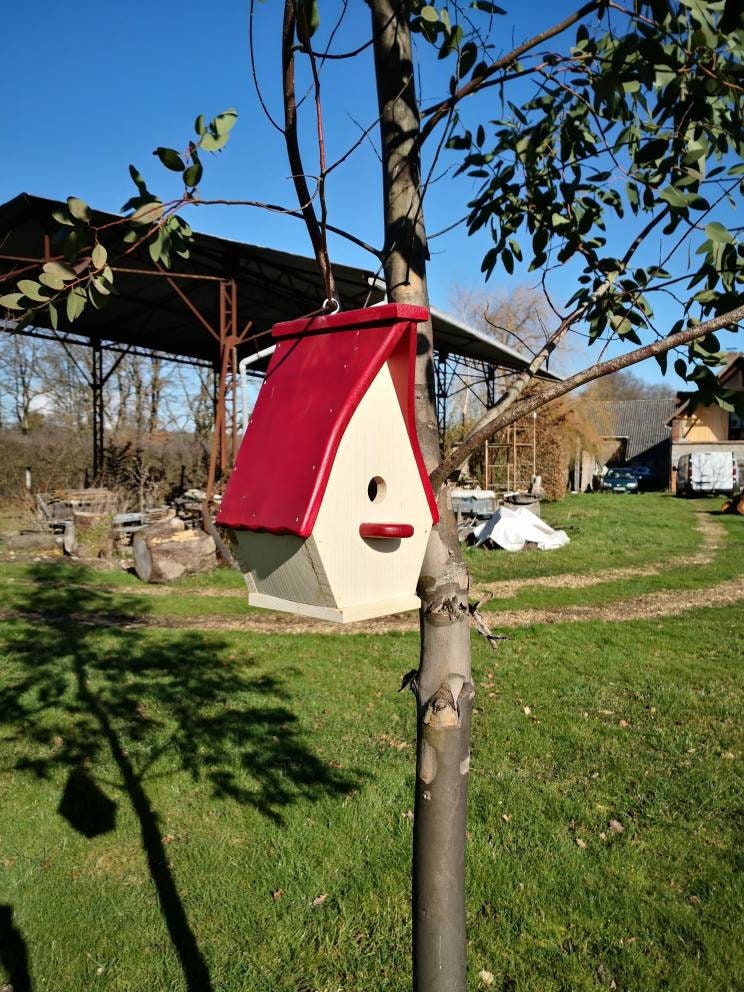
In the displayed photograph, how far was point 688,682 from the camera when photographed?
20.1 ft

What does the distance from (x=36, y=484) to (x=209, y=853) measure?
65.6 feet

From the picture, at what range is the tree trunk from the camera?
5.33ft

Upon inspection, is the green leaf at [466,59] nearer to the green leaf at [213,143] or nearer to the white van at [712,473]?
the green leaf at [213,143]

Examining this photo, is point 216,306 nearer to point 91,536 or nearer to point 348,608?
point 91,536

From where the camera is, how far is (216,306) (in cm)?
1566

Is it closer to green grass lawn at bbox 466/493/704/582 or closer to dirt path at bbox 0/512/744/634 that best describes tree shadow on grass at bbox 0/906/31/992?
dirt path at bbox 0/512/744/634

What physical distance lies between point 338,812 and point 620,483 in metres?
35.0

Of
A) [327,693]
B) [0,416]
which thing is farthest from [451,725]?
[0,416]

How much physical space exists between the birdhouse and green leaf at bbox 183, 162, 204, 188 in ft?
1.63

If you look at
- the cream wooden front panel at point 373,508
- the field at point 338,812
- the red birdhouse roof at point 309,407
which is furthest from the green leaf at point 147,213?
the field at point 338,812

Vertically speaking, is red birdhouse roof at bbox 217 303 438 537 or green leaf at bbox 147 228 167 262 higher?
green leaf at bbox 147 228 167 262

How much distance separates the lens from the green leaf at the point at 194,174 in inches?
52.0

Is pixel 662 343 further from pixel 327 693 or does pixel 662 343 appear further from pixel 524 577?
pixel 524 577

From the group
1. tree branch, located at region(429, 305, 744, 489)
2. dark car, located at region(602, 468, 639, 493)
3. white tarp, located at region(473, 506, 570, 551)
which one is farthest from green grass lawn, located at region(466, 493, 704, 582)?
dark car, located at region(602, 468, 639, 493)
